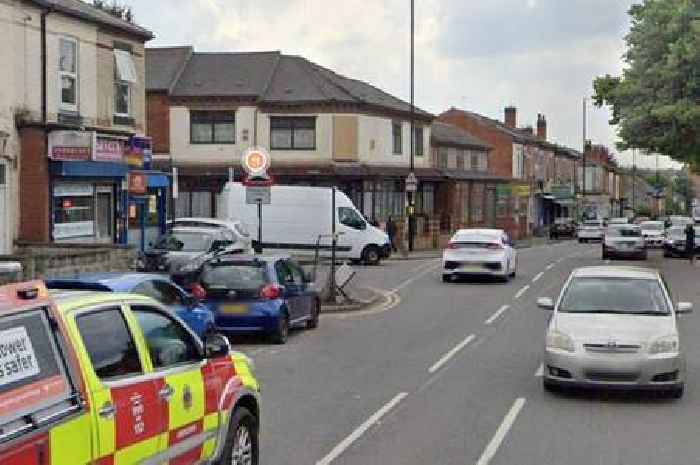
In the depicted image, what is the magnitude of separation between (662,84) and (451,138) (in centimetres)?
2653

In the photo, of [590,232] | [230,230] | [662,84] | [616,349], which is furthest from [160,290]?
[590,232]

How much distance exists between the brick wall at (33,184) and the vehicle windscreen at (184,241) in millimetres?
2710

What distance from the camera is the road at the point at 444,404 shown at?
9.85m

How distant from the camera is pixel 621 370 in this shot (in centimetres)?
1199

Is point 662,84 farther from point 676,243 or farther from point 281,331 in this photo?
point 281,331

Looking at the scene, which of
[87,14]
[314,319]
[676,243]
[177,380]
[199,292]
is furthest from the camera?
[676,243]

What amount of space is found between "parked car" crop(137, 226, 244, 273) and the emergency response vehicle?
15.4 meters

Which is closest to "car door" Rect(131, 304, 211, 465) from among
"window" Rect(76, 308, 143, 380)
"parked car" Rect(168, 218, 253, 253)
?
"window" Rect(76, 308, 143, 380)

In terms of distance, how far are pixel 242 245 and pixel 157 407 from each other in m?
21.0

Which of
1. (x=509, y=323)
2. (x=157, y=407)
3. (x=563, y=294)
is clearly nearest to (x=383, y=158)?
(x=509, y=323)

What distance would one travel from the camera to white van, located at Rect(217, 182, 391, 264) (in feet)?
125

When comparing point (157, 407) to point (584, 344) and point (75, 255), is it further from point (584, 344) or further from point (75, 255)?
point (75, 255)

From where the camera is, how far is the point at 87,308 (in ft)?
20.3

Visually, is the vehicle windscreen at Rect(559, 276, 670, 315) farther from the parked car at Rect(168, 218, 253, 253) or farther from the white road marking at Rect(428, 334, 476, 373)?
the parked car at Rect(168, 218, 253, 253)
